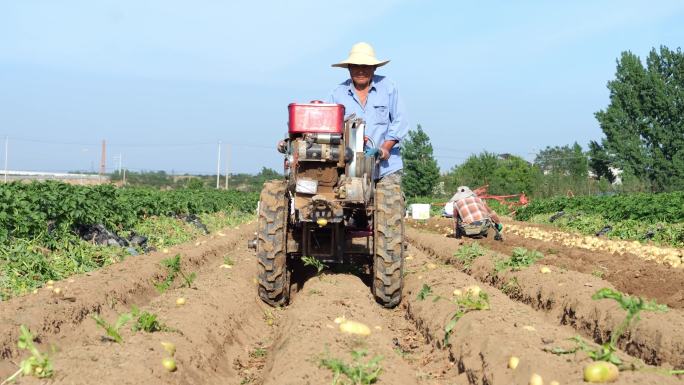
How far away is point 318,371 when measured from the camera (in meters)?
4.42

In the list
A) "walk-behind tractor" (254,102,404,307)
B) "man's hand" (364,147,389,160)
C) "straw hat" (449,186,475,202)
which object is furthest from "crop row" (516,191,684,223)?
"walk-behind tractor" (254,102,404,307)

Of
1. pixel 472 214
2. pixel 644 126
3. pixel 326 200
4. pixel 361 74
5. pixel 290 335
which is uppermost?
pixel 644 126

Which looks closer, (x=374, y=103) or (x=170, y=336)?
(x=170, y=336)

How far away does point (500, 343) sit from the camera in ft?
16.6

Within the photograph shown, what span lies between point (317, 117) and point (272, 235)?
135 centimetres

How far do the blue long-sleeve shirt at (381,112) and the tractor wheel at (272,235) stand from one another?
5.03ft

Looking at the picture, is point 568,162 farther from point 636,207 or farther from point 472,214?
point 472,214

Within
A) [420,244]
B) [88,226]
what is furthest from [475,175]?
[88,226]

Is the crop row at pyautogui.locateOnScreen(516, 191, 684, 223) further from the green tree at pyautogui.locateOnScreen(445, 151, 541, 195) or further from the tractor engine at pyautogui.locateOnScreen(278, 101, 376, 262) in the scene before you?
the green tree at pyautogui.locateOnScreen(445, 151, 541, 195)

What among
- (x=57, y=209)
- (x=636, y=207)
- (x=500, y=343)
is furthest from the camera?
(x=636, y=207)

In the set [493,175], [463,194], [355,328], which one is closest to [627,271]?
[463,194]

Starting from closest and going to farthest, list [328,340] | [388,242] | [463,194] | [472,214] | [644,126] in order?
[328,340] → [388,242] → [463,194] → [472,214] → [644,126]

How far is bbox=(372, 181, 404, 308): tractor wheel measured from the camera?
7.30 metres

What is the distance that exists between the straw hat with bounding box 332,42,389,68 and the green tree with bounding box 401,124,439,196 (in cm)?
5055
